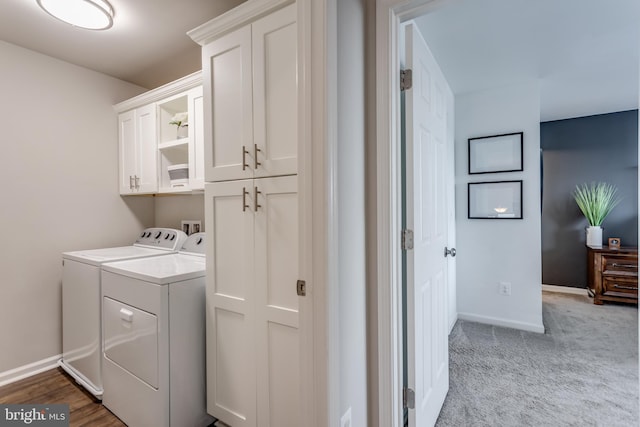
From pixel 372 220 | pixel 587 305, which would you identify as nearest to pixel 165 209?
pixel 372 220

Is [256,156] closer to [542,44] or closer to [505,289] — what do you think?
[542,44]

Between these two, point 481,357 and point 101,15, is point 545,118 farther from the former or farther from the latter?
point 101,15

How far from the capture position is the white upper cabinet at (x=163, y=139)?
2092 millimetres

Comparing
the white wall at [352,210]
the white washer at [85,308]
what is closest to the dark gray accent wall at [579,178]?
the white wall at [352,210]

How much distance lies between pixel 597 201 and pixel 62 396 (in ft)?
18.0

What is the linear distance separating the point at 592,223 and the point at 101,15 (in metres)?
5.25

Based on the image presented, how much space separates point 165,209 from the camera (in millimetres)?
2891

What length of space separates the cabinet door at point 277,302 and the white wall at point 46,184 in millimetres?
2006

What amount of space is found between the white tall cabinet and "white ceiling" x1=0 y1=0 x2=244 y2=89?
467 millimetres

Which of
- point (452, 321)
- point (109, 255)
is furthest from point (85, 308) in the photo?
point (452, 321)

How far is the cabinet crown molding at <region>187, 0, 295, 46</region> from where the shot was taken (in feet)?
4.36

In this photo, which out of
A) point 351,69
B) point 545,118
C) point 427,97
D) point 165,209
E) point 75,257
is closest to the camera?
point 351,69

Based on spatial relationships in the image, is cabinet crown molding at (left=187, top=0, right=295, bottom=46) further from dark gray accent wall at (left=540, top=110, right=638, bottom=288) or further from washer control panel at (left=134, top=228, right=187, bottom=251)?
dark gray accent wall at (left=540, top=110, right=638, bottom=288)

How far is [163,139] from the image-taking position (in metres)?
2.40
